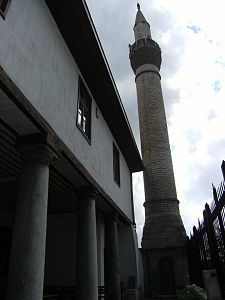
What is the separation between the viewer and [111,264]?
10.3 m

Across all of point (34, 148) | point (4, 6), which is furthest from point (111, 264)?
point (4, 6)

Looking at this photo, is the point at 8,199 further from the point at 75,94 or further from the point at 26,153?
the point at 26,153

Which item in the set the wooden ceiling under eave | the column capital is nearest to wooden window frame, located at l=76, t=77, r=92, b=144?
the wooden ceiling under eave

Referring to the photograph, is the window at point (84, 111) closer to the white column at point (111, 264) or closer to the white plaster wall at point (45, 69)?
the white plaster wall at point (45, 69)

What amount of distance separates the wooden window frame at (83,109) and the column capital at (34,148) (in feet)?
7.32

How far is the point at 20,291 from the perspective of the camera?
4051 millimetres

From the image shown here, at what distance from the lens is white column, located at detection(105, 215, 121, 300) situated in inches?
390

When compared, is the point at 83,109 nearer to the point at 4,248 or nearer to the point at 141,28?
the point at 4,248

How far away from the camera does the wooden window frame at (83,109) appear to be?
7.73 meters

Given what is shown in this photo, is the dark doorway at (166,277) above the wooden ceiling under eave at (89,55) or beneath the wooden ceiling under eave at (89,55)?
beneath

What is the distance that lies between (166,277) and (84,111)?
33.3 feet

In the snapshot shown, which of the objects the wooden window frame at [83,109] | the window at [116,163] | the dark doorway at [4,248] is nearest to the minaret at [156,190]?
the window at [116,163]

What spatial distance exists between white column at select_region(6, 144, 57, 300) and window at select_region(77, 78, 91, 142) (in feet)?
8.43

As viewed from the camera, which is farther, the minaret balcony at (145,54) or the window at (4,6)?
the minaret balcony at (145,54)
